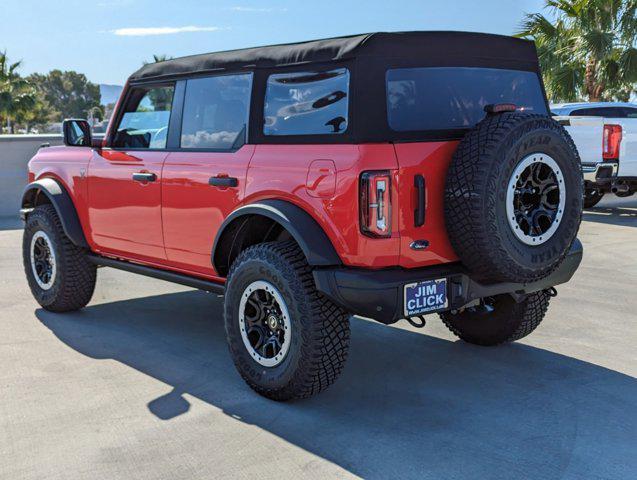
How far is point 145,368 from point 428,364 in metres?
1.71

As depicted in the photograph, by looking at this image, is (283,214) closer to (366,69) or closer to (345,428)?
(366,69)

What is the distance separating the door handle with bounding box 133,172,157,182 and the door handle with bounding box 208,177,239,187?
635 millimetres

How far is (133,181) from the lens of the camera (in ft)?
17.2

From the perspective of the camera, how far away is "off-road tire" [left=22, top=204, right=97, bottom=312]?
5941 millimetres

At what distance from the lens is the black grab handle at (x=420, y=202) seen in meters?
3.73

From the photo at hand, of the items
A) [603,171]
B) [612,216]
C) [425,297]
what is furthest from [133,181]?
[612,216]

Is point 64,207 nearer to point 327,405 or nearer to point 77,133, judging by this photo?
point 77,133

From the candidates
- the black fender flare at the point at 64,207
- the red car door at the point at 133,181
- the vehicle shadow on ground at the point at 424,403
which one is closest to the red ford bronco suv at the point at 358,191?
the red car door at the point at 133,181

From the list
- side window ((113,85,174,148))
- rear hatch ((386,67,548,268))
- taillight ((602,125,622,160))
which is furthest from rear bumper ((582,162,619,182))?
side window ((113,85,174,148))

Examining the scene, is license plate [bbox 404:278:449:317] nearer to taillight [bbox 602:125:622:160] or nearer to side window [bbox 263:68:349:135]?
side window [bbox 263:68:349:135]

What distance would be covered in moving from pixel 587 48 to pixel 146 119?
58.9 feet

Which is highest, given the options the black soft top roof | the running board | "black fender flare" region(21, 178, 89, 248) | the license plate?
the black soft top roof

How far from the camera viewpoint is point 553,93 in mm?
22234

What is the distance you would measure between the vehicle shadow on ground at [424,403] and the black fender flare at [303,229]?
0.81m
